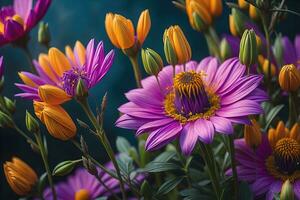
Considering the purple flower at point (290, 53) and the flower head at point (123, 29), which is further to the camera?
the purple flower at point (290, 53)

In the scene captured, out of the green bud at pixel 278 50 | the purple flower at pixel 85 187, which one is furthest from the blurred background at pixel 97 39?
the green bud at pixel 278 50

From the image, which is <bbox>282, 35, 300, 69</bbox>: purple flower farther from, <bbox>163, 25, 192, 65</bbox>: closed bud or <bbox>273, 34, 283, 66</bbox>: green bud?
<bbox>163, 25, 192, 65</bbox>: closed bud

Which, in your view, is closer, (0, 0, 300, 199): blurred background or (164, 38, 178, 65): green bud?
(164, 38, 178, 65): green bud

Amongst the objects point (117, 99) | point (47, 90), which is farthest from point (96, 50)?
point (117, 99)

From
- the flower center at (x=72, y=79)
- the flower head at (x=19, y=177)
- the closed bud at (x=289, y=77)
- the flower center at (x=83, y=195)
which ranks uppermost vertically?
the flower center at (x=72, y=79)

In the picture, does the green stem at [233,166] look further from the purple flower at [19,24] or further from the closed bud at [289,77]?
the purple flower at [19,24]

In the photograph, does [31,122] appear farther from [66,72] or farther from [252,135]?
[252,135]

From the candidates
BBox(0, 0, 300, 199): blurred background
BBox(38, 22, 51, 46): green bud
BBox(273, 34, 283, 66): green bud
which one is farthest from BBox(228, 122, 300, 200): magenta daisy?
BBox(0, 0, 300, 199): blurred background
